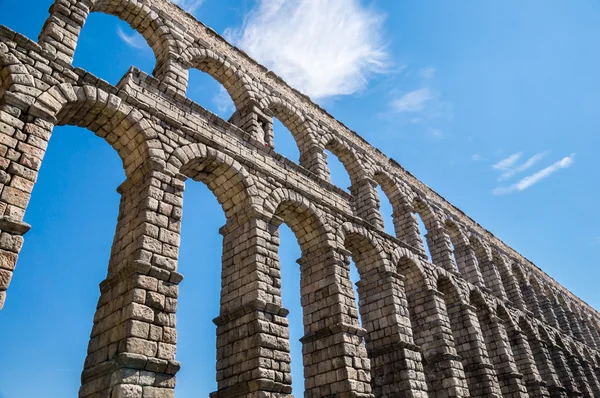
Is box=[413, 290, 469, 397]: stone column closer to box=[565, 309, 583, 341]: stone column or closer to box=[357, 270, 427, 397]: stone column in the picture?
box=[357, 270, 427, 397]: stone column

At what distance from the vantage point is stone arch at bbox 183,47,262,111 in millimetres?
13797

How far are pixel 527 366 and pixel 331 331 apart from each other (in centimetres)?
1284

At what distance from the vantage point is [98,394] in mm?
6445

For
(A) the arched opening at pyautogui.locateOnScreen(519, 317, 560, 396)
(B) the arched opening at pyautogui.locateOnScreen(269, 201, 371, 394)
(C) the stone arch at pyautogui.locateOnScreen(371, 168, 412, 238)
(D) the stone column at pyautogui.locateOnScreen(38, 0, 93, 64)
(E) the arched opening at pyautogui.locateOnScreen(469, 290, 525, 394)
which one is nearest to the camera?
(D) the stone column at pyautogui.locateOnScreen(38, 0, 93, 64)

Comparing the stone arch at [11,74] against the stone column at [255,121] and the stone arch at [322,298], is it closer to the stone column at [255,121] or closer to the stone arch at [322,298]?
the stone arch at [322,298]

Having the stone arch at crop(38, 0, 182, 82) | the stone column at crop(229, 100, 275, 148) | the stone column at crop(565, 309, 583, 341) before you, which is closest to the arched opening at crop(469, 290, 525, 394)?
the stone column at crop(229, 100, 275, 148)

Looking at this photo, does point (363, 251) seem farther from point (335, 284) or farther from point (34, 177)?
point (34, 177)

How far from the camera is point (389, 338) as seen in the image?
41.3ft

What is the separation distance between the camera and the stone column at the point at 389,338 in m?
11.9

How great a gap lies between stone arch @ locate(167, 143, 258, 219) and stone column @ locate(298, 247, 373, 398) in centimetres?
273

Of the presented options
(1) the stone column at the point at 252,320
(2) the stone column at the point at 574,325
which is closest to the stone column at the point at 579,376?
(2) the stone column at the point at 574,325

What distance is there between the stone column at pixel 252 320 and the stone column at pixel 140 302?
6.21 ft

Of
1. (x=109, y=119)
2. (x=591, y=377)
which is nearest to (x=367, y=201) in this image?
(x=109, y=119)

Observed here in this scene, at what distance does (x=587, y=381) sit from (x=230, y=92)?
81.9ft
